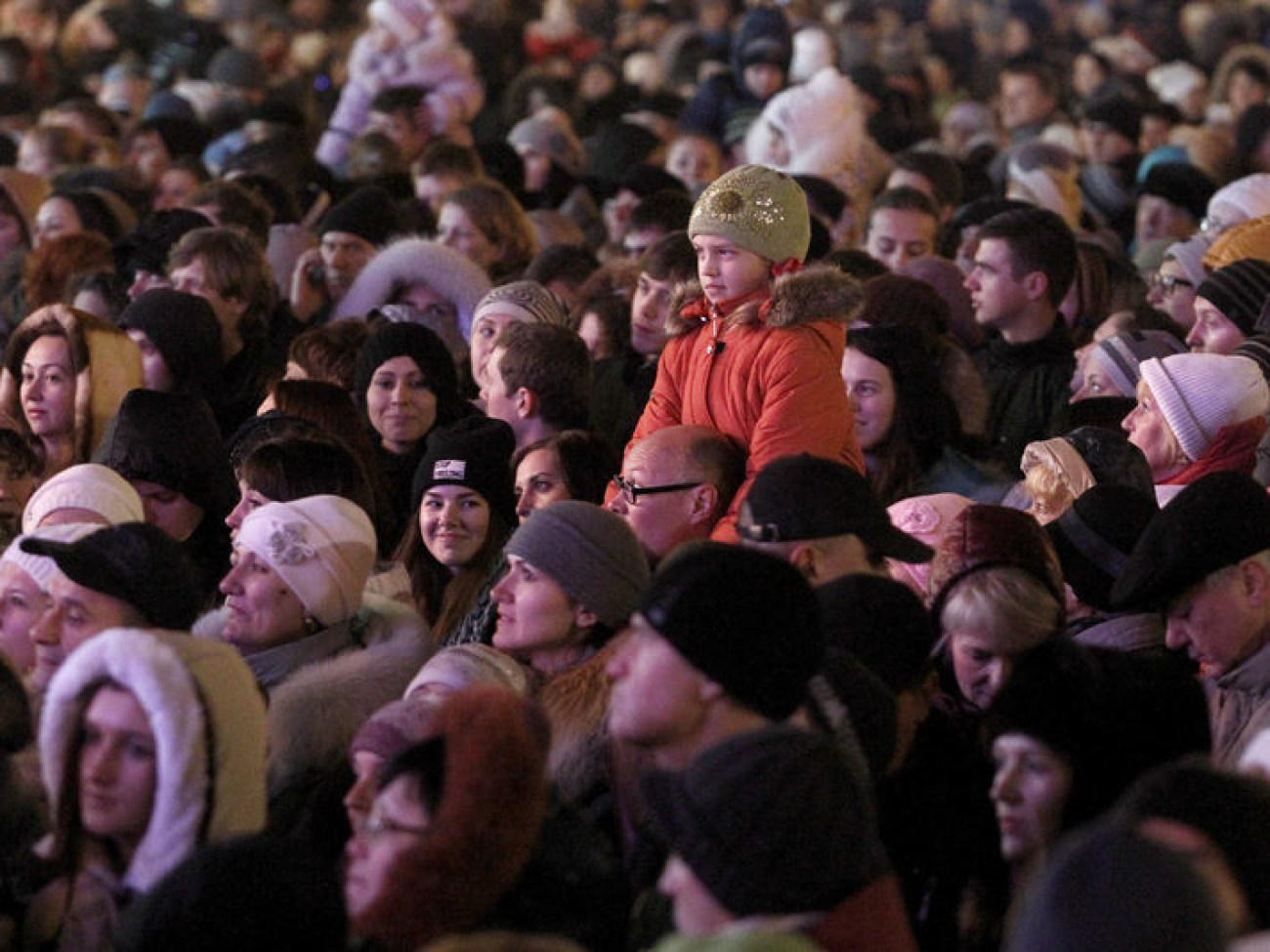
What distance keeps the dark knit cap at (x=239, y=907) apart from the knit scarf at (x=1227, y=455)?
133 inches

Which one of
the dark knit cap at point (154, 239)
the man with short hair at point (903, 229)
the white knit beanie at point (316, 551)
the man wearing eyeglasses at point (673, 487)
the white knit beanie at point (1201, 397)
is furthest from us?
the man with short hair at point (903, 229)

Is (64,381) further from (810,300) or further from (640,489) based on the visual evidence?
(810,300)

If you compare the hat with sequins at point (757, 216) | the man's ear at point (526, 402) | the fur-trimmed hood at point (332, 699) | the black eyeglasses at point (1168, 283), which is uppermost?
the hat with sequins at point (757, 216)

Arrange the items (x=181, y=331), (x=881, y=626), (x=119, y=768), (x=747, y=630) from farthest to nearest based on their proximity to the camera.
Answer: (x=181, y=331)
(x=881, y=626)
(x=119, y=768)
(x=747, y=630)

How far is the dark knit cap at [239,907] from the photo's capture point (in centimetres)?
350

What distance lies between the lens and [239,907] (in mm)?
3506

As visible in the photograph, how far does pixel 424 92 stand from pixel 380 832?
9.65 m

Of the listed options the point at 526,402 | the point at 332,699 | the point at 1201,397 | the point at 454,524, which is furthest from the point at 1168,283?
the point at 332,699

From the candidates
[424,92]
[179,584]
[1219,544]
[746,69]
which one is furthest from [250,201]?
[1219,544]

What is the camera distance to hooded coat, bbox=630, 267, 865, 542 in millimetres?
5891

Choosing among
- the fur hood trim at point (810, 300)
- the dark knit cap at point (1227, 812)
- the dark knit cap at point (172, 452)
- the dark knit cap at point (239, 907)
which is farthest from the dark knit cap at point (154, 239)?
the dark knit cap at point (1227, 812)

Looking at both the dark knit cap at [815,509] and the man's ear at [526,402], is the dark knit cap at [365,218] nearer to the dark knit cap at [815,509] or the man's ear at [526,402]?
the man's ear at [526,402]

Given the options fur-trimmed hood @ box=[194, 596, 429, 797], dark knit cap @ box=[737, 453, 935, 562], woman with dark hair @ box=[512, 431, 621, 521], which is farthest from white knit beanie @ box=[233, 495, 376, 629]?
dark knit cap @ box=[737, 453, 935, 562]

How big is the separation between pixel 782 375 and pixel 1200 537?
1344 mm
